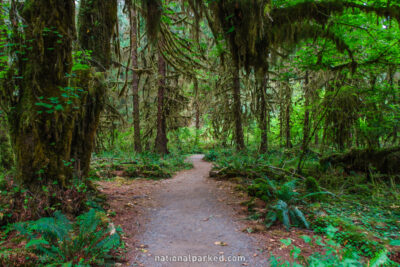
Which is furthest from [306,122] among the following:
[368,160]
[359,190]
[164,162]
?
[164,162]

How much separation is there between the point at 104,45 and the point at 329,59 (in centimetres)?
625

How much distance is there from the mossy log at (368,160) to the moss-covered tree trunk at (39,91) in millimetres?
8231

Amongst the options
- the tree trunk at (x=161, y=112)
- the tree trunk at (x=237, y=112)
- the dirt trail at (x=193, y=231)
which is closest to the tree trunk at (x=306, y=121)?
the tree trunk at (x=237, y=112)

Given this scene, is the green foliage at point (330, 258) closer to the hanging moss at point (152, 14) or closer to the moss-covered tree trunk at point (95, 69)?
the moss-covered tree trunk at point (95, 69)

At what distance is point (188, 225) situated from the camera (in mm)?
4090

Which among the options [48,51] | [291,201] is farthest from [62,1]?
[291,201]

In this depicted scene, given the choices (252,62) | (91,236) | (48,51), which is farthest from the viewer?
(252,62)

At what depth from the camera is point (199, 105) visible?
40.0 ft

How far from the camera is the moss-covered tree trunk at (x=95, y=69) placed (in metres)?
4.42

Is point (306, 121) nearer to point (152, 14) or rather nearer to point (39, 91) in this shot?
point (152, 14)

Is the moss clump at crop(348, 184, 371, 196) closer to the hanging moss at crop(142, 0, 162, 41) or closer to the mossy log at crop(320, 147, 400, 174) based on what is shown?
the mossy log at crop(320, 147, 400, 174)

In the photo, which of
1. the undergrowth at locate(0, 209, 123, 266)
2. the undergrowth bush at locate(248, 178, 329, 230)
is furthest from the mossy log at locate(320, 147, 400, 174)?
the undergrowth at locate(0, 209, 123, 266)

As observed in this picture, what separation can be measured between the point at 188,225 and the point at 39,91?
344cm

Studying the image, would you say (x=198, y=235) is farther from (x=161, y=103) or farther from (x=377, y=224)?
(x=161, y=103)
